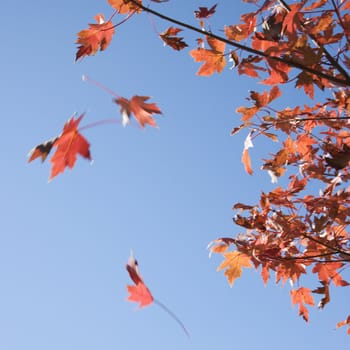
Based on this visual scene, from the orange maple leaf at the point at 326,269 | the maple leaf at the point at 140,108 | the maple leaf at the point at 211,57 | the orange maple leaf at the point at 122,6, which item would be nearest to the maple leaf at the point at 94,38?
the orange maple leaf at the point at 122,6

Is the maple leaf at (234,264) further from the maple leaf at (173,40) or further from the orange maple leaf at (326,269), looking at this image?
the maple leaf at (173,40)

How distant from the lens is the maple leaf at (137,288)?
1.83m

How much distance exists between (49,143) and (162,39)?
1.35m

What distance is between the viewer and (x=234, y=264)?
283cm

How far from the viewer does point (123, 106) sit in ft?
5.19

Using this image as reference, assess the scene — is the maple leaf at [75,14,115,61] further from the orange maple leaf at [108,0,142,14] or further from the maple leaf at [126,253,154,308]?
the maple leaf at [126,253,154,308]

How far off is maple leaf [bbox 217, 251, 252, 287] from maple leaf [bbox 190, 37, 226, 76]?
1.09 m

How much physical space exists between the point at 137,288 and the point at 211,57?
4.75 feet

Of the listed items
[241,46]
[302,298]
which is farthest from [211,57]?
[302,298]

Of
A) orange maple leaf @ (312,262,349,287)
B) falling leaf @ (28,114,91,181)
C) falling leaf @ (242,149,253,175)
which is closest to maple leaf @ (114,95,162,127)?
falling leaf @ (28,114,91,181)

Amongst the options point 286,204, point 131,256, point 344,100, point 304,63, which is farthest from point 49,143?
point 344,100

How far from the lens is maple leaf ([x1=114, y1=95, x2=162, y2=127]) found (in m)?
1.61

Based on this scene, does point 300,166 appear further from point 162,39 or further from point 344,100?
point 162,39

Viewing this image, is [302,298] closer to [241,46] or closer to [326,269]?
[326,269]
